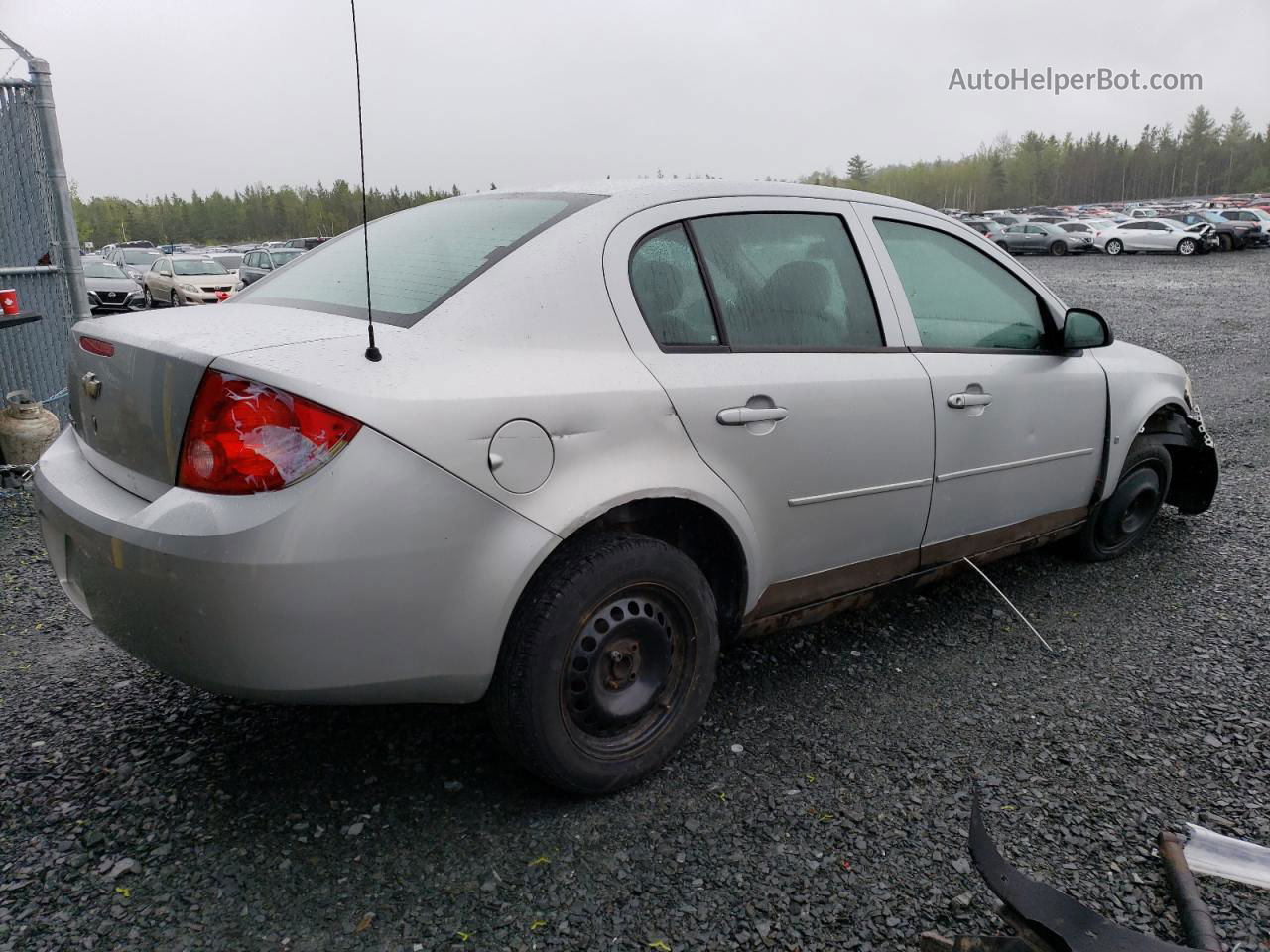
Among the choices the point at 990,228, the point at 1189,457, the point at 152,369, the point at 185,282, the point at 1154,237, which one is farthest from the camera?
the point at 990,228

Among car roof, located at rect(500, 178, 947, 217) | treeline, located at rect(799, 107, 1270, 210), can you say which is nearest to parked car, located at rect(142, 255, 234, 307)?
car roof, located at rect(500, 178, 947, 217)

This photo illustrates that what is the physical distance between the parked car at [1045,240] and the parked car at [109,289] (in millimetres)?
29403

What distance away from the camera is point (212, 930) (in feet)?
6.57

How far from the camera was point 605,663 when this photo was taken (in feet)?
7.94

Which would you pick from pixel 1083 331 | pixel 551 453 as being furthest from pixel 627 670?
pixel 1083 331

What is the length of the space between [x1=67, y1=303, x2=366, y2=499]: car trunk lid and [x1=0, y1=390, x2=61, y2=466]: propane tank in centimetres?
355

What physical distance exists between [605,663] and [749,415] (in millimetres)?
787

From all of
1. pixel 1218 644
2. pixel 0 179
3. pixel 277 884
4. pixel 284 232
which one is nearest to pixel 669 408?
pixel 277 884

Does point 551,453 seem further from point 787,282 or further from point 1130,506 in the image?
point 1130,506

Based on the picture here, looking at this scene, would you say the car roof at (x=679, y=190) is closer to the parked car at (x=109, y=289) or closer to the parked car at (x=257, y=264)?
the parked car at (x=109, y=289)

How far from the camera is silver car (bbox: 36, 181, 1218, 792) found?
2.00 meters

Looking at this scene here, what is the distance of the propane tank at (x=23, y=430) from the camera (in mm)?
5566

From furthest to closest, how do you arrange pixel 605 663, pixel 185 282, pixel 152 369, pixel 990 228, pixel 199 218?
1. pixel 199 218
2. pixel 990 228
3. pixel 185 282
4. pixel 605 663
5. pixel 152 369

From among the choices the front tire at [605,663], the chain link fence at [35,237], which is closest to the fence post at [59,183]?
the chain link fence at [35,237]
